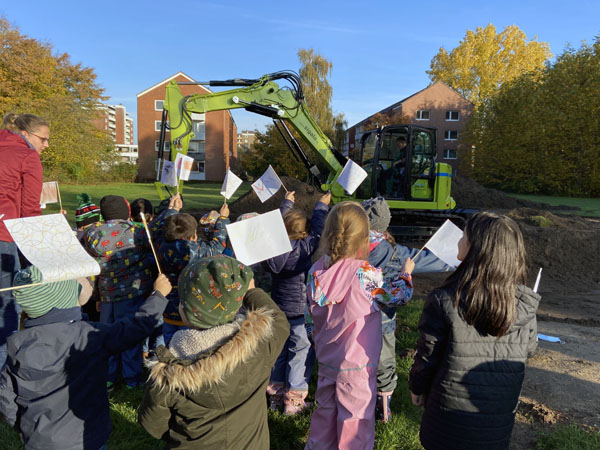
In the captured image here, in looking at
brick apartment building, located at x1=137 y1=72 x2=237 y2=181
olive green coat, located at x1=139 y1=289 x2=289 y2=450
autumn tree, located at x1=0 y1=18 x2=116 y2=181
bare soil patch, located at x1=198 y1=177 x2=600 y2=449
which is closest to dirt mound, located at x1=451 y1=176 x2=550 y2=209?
bare soil patch, located at x1=198 y1=177 x2=600 y2=449

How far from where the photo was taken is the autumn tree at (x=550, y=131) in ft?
97.5

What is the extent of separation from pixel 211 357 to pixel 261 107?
9.06 metres

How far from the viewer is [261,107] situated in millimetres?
10148

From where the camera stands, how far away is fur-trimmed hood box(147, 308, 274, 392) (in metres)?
1.75

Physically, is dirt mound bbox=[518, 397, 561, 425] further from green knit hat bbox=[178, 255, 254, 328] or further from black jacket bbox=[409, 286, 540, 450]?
green knit hat bbox=[178, 255, 254, 328]

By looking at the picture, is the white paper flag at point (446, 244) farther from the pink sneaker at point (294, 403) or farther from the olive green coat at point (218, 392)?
the pink sneaker at point (294, 403)

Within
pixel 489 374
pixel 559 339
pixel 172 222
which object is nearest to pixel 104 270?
pixel 172 222

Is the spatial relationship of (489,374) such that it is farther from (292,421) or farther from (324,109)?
(324,109)

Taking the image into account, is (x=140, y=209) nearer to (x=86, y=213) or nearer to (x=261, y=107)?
(x=86, y=213)

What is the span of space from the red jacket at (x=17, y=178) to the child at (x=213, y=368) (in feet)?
7.78

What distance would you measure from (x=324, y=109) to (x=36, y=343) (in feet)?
133

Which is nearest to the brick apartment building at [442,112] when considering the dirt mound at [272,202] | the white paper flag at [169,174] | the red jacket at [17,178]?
the dirt mound at [272,202]

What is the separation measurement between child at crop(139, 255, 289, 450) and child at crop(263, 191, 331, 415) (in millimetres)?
1403

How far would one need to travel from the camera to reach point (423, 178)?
36.7ft
